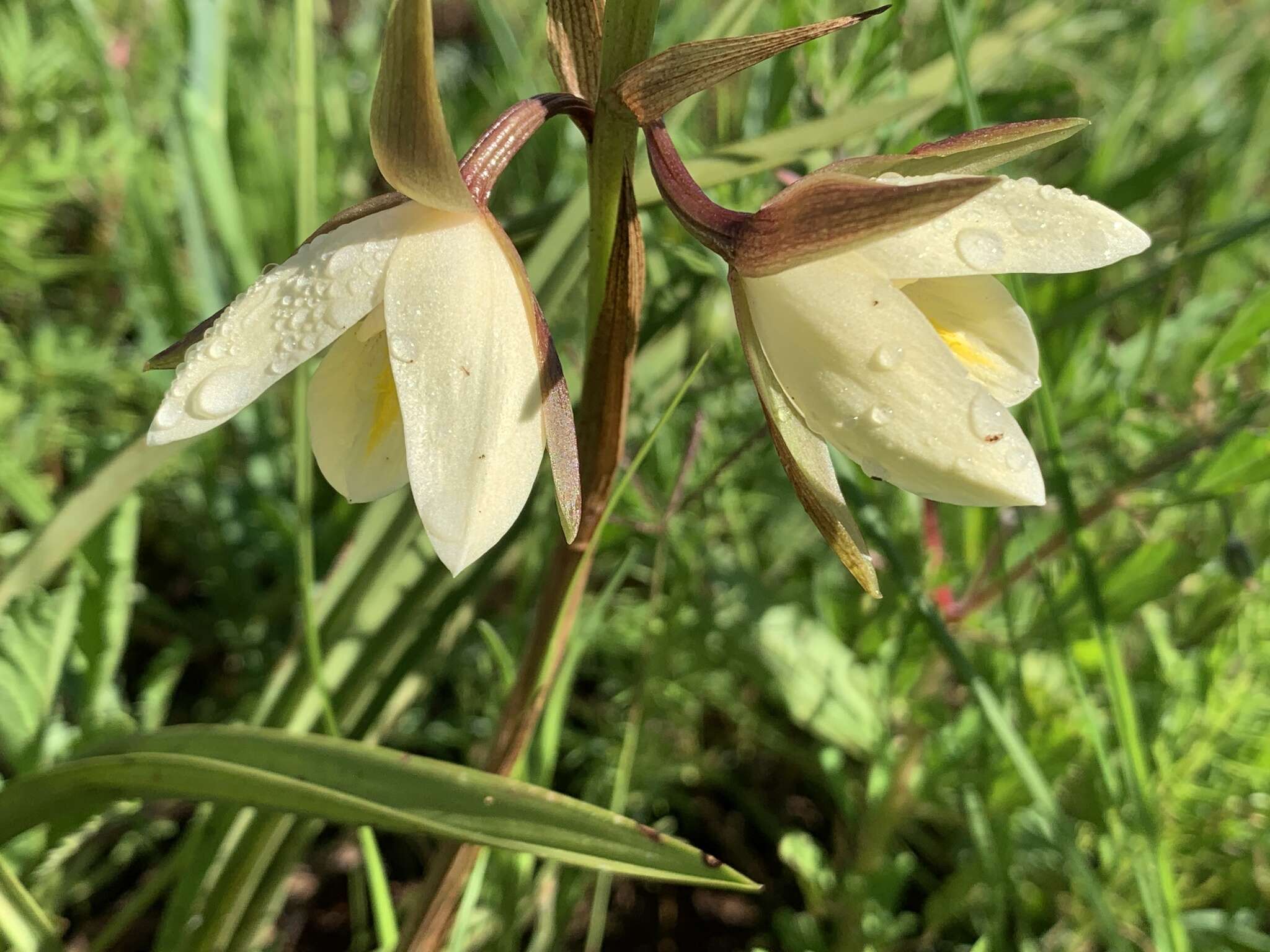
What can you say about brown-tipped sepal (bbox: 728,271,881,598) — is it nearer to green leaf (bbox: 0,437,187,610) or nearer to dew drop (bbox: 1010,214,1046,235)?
dew drop (bbox: 1010,214,1046,235)

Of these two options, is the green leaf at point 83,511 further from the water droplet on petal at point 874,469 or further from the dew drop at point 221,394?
the water droplet on petal at point 874,469

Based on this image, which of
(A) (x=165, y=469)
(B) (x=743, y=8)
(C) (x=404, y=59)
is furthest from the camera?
(A) (x=165, y=469)

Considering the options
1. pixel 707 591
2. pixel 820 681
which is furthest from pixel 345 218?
pixel 707 591

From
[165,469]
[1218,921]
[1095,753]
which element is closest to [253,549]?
[165,469]

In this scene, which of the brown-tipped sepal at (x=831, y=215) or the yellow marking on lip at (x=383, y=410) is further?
the yellow marking on lip at (x=383, y=410)

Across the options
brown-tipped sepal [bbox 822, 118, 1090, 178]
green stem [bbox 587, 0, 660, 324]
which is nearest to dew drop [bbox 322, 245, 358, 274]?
green stem [bbox 587, 0, 660, 324]

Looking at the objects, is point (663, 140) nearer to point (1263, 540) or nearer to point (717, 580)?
Result: point (717, 580)

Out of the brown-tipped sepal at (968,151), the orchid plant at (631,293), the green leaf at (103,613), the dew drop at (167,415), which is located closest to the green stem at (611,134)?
the orchid plant at (631,293)

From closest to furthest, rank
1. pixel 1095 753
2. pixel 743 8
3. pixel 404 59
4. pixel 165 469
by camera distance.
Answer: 1. pixel 404 59
2. pixel 1095 753
3. pixel 743 8
4. pixel 165 469

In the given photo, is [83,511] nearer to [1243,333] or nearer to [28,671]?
[28,671]
